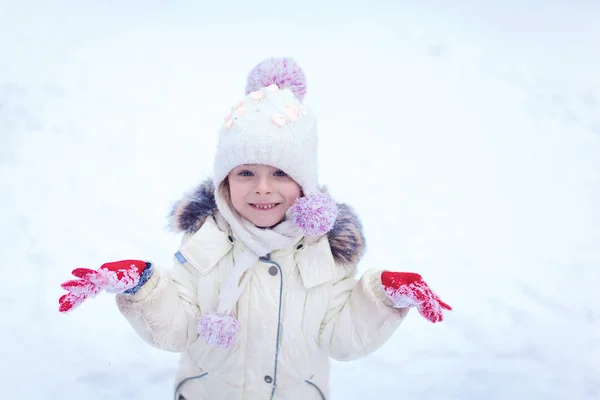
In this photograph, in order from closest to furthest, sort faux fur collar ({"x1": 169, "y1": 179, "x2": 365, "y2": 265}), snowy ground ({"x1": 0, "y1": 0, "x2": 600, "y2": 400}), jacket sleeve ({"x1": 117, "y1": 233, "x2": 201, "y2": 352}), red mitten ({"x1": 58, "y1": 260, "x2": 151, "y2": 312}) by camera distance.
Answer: red mitten ({"x1": 58, "y1": 260, "x2": 151, "y2": 312}) < jacket sleeve ({"x1": 117, "y1": 233, "x2": 201, "y2": 352}) < faux fur collar ({"x1": 169, "y1": 179, "x2": 365, "y2": 265}) < snowy ground ({"x1": 0, "y1": 0, "x2": 600, "y2": 400})

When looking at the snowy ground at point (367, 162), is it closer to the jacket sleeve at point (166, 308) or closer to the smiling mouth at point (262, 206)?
the jacket sleeve at point (166, 308)

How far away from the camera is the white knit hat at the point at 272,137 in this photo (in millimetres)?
1056

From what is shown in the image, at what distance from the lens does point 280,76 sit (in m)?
1.20

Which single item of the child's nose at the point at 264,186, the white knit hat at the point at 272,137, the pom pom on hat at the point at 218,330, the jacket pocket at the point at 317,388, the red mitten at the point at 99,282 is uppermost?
the white knit hat at the point at 272,137

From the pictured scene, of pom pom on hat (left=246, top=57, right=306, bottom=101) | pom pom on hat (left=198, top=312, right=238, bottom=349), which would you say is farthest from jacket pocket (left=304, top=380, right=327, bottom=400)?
pom pom on hat (left=246, top=57, right=306, bottom=101)

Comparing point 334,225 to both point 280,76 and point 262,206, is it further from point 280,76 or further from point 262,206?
point 280,76

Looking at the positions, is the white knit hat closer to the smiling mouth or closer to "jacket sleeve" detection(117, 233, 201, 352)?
the smiling mouth

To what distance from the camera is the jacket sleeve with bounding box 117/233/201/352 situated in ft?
3.41

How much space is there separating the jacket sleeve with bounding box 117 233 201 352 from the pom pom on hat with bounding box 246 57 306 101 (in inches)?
17.3

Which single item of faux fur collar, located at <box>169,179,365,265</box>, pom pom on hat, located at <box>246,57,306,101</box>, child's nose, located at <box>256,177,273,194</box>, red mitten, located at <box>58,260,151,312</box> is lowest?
Answer: red mitten, located at <box>58,260,151,312</box>

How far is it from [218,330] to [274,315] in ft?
0.40

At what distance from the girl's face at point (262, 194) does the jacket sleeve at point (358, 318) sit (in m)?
0.21

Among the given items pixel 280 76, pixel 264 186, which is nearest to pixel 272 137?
pixel 264 186

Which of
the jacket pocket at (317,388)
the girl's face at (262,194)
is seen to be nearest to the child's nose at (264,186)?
the girl's face at (262,194)
